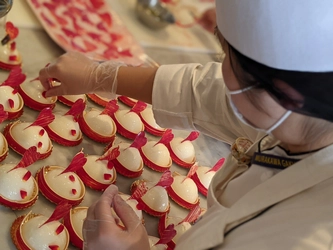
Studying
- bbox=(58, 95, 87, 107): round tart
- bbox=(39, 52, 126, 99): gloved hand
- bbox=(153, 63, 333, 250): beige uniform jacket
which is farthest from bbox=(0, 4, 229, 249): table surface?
bbox=(153, 63, 333, 250): beige uniform jacket

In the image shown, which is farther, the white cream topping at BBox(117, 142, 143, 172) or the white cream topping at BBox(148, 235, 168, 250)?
the white cream topping at BBox(117, 142, 143, 172)

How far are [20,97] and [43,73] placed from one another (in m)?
0.14

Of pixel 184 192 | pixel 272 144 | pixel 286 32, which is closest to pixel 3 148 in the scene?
pixel 184 192

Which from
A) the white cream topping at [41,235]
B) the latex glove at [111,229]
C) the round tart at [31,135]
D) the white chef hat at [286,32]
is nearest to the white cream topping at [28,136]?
the round tart at [31,135]

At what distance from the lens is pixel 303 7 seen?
524 millimetres

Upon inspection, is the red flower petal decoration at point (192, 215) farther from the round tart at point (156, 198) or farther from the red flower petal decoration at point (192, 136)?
the red flower petal decoration at point (192, 136)

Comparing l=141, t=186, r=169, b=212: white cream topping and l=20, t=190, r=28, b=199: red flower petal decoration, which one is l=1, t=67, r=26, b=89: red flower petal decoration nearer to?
l=20, t=190, r=28, b=199: red flower petal decoration

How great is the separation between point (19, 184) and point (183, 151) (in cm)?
50

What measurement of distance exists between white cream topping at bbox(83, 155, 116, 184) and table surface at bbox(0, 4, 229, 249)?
0.12 feet

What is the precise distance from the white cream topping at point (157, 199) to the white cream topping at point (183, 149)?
0.19m

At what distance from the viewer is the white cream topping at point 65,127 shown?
1139 millimetres

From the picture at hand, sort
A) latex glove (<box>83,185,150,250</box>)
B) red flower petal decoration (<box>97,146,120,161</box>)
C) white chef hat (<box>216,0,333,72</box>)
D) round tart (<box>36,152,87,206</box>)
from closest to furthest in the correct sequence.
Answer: white chef hat (<box>216,0,333,72</box>) → latex glove (<box>83,185,150,250</box>) → round tart (<box>36,152,87,206</box>) → red flower petal decoration (<box>97,146,120,161</box>)

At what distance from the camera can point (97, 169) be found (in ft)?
3.58

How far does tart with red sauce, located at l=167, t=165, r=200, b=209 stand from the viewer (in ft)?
3.84
